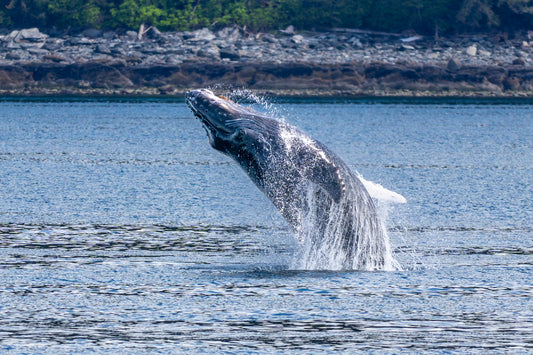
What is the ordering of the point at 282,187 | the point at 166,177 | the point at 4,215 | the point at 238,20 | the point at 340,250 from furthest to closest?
the point at 238,20 < the point at 166,177 < the point at 4,215 < the point at 340,250 < the point at 282,187

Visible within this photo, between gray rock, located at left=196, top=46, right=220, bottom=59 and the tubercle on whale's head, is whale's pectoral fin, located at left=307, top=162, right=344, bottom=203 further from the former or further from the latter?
gray rock, located at left=196, top=46, right=220, bottom=59

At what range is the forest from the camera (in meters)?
117

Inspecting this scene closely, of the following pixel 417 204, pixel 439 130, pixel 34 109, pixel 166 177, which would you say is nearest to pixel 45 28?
pixel 34 109

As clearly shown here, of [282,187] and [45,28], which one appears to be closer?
[282,187]

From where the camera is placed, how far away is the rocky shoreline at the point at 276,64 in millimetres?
108438

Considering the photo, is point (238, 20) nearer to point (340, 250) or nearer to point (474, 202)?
point (474, 202)

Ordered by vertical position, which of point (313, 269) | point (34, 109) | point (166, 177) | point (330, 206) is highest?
point (330, 206)

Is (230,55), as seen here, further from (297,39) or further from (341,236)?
(341,236)

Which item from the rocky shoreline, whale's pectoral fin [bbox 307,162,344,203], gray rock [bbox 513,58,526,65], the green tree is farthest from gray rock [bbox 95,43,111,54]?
whale's pectoral fin [bbox 307,162,344,203]

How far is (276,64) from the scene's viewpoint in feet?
357

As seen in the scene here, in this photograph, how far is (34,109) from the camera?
3541 inches

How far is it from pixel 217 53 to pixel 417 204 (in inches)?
3494

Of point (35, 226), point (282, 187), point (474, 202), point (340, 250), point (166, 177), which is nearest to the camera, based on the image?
point (282, 187)

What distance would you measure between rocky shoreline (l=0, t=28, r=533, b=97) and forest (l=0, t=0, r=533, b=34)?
1.97 metres
